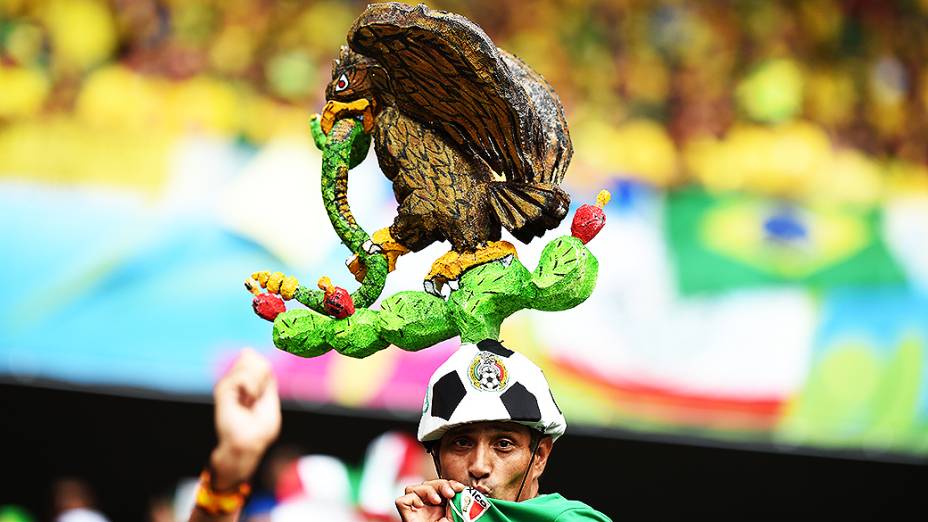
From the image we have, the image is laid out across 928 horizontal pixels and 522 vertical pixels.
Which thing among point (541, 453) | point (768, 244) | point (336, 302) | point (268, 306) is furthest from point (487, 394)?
point (768, 244)

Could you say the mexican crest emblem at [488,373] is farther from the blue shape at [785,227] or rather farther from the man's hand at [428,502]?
the blue shape at [785,227]

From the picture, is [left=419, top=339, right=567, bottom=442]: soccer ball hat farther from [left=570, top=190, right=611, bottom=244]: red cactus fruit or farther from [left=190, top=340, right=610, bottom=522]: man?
[left=570, top=190, right=611, bottom=244]: red cactus fruit

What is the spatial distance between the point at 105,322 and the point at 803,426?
2.42 meters

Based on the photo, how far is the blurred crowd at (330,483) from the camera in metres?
3.85

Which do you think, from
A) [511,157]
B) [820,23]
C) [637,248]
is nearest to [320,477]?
[637,248]

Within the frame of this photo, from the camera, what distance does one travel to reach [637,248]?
4.32 m

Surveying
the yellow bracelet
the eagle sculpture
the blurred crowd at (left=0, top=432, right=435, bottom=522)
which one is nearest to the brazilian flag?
the blurred crowd at (left=0, top=432, right=435, bottom=522)

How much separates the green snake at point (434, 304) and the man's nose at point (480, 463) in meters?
0.20

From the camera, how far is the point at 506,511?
167 cm

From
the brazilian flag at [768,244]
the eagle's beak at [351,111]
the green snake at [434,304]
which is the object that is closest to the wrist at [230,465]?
the green snake at [434,304]

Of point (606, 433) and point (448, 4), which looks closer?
point (606, 433)

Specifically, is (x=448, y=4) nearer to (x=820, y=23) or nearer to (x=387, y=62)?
(x=820, y=23)

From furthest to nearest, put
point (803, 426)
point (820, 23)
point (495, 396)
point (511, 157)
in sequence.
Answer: point (820, 23)
point (803, 426)
point (511, 157)
point (495, 396)

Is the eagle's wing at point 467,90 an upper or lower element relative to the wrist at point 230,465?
upper
